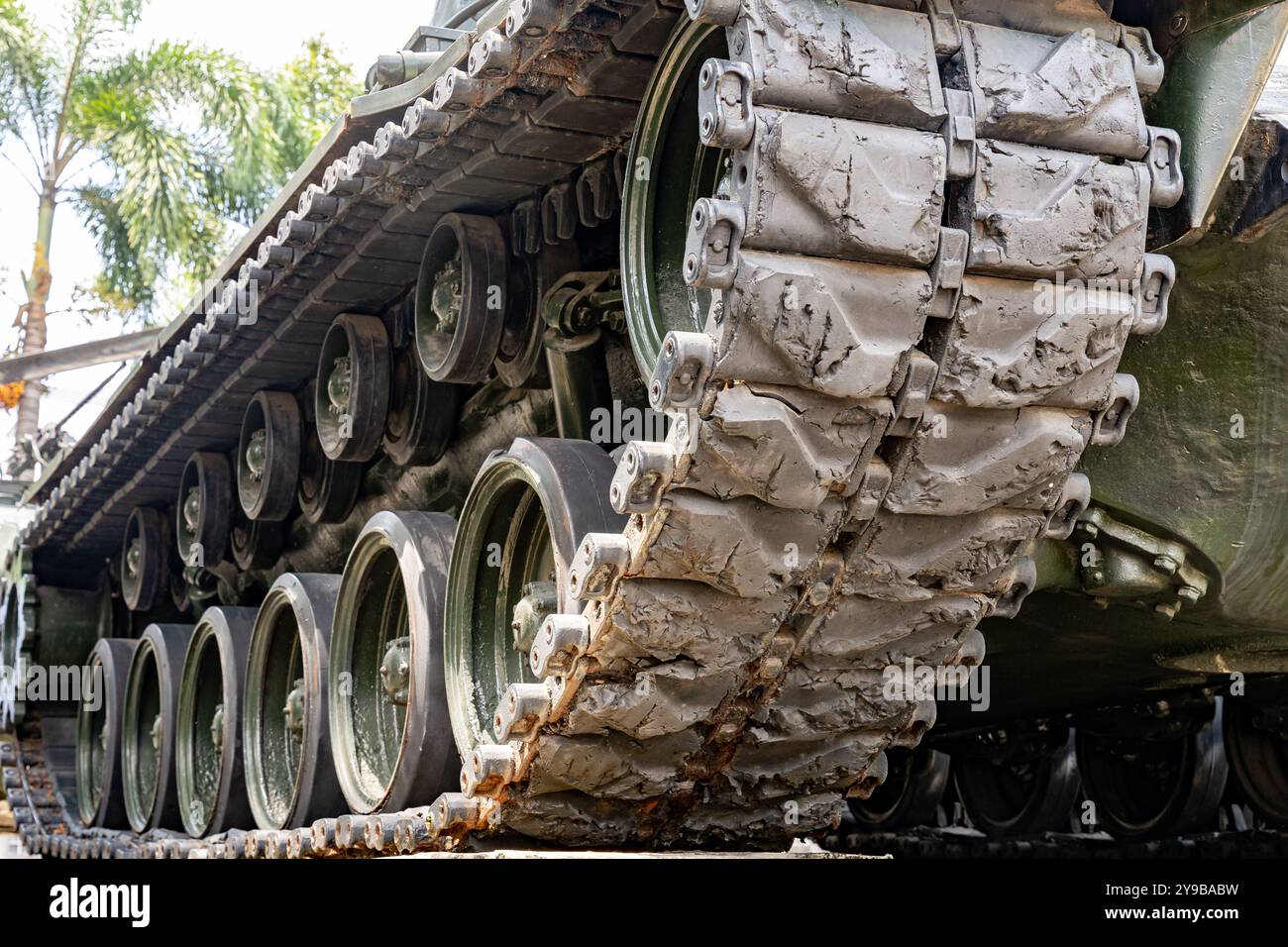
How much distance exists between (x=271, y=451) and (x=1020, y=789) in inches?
132

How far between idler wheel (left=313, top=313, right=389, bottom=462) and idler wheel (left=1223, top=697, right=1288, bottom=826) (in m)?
3.06

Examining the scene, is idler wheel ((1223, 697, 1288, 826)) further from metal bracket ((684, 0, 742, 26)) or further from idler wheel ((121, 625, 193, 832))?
idler wheel ((121, 625, 193, 832))

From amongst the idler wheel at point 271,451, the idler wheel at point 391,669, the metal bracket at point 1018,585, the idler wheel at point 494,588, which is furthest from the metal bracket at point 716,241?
the idler wheel at point 271,451

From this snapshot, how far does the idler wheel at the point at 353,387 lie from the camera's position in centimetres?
546

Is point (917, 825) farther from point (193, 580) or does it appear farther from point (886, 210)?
point (886, 210)

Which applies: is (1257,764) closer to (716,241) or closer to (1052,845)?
(1052,845)

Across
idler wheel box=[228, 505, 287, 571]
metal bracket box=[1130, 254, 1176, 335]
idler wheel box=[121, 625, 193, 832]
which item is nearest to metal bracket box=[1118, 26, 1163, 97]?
metal bracket box=[1130, 254, 1176, 335]

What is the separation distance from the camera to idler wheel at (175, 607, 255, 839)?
6172mm

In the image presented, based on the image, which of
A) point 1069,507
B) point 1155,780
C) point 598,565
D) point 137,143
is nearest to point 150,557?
point 1155,780

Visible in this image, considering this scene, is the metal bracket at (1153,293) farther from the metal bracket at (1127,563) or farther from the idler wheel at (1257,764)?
the idler wheel at (1257,764)

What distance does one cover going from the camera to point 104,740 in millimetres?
8195

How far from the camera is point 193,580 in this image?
7801 mm
